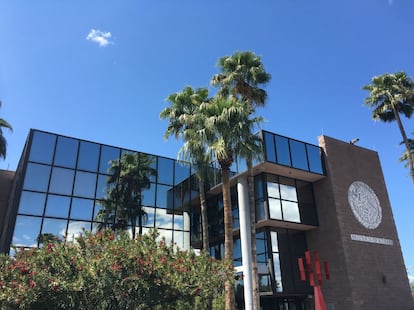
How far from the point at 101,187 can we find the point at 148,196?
3071mm

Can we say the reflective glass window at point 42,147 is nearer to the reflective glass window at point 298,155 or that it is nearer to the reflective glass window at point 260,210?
the reflective glass window at point 260,210

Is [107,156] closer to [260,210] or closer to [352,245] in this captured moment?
[260,210]

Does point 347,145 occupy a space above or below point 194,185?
above

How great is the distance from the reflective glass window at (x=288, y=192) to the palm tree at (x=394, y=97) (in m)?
9.14

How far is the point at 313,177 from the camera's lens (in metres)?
21.5

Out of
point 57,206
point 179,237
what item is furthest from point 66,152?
point 179,237

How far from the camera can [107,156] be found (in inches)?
867

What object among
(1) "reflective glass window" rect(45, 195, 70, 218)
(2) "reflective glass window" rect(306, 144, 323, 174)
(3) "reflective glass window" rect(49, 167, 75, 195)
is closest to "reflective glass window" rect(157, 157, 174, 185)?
(3) "reflective glass window" rect(49, 167, 75, 195)

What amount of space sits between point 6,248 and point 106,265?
12.2 m

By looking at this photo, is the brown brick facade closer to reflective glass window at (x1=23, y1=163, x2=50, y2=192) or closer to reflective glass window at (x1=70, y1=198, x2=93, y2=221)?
reflective glass window at (x1=70, y1=198, x2=93, y2=221)

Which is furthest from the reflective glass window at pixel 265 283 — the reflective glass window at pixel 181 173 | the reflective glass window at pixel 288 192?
the reflective glass window at pixel 181 173

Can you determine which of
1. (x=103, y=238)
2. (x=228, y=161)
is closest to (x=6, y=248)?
(x=103, y=238)

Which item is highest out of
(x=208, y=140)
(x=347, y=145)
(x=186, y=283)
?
(x=347, y=145)

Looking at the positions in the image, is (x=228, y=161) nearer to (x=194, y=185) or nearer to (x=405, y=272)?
(x=194, y=185)
